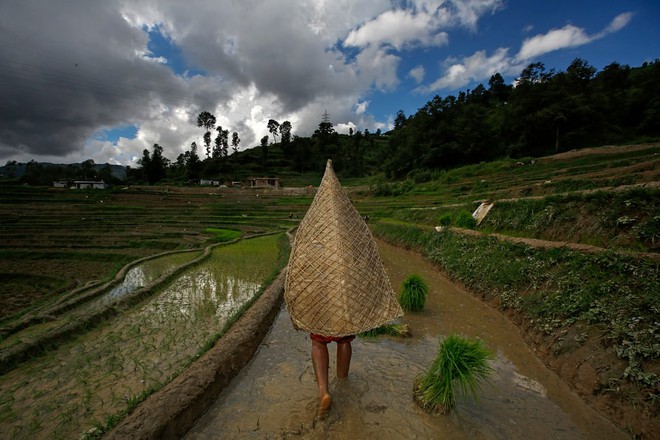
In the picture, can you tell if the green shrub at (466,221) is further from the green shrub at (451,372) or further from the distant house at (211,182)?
the distant house at (211,182)

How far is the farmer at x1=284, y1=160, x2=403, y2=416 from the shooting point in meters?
3.28

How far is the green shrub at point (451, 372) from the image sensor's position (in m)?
3.35

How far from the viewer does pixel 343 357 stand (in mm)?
3898

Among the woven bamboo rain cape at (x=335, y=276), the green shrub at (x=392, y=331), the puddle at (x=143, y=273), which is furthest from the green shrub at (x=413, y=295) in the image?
the puddle at (x=143, y=273)

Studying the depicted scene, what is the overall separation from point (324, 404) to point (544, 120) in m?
43.2

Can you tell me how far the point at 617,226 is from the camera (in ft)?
20.7

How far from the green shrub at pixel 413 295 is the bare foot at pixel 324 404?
3.74 metres

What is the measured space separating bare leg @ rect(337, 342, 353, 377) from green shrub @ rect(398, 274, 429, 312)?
301 centimetres

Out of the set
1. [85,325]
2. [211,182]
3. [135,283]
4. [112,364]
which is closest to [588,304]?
[112,364]

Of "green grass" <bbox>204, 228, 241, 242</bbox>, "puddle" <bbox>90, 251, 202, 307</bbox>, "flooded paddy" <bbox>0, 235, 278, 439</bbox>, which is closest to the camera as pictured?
"flooded paddy" <bbox>0, 235, 278, 439</bbox>

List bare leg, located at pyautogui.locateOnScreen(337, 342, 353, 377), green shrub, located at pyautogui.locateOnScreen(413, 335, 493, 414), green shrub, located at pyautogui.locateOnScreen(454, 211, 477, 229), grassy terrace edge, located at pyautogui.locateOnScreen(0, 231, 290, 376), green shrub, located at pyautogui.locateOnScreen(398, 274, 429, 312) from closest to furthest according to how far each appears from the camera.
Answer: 1. green shrub, located at pyautogui.locateOnScreen(413, 335, 493, 414)
2. bare leg, located at pyautogui.locateOnScreen(337, 342, 353, 377)
3. grassy terrace edge, located at pyautogui.locateOnScreen(0, 231, 290, 376)
4. green shrub, located at pyautogui.locateOnScreen(398, 274, 429, 312)
5. green shrub, located at pyautogui.locateOnScreen(454, 211, 477, 229)

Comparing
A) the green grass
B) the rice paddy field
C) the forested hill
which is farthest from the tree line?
the green grass

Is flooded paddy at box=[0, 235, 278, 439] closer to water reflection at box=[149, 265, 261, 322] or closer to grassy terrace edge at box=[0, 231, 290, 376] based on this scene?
water reflection at box=[149, 265, 261, 322]

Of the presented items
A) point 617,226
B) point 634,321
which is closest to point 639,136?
point 617,226
